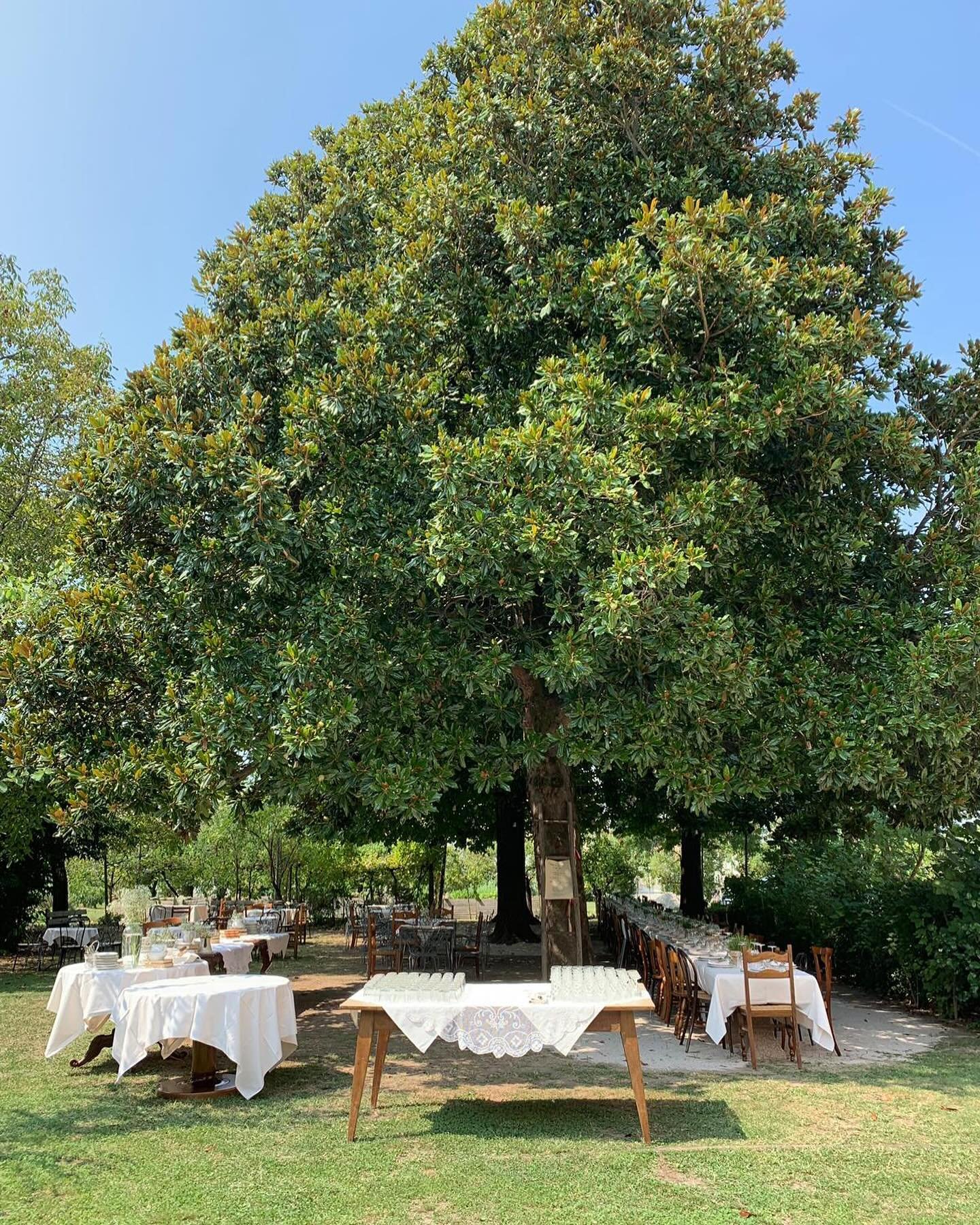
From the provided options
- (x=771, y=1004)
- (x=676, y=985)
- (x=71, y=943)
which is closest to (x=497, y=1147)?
(x=771, y=1004)

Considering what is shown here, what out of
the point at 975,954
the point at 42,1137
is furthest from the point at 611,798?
the point at 42,1137

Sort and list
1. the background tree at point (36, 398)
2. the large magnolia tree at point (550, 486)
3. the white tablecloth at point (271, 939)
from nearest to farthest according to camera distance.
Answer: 1. the large magnolia tree at point (550, 486)
2. the white tablecloth at point (271, 939)
3. the background tree at point (36, 398)

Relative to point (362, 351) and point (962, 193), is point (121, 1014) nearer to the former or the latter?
point (362, 351)

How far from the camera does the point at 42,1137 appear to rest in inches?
230

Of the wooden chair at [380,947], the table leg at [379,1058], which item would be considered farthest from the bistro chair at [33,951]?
the table leg at [379,1058]

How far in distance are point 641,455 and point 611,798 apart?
1069 cm

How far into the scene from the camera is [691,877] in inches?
804

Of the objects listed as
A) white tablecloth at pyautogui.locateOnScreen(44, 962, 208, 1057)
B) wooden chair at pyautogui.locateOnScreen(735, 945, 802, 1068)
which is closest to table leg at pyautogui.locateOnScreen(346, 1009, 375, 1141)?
white tablecloth at pyautogui.locateOnScreen(44, 962, 208, 1057)

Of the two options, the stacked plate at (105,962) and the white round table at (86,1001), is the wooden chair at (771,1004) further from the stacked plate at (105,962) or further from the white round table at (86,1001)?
the stacked plate at (105,962)

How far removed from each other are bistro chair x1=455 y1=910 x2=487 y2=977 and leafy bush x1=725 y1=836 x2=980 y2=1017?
493 cm

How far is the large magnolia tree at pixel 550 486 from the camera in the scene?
786 centimetres

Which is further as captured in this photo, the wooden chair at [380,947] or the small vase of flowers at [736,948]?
the wooden chair at [380,947]

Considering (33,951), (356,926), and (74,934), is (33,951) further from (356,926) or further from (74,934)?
(356,926)

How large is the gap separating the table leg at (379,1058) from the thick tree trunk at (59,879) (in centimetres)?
1489
